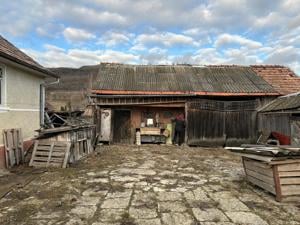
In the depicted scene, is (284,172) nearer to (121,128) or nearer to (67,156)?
(67,156)

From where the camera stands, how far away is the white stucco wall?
331 inches

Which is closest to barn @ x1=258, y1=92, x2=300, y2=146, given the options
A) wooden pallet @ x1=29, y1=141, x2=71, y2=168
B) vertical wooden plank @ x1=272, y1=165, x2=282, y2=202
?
vertical wooden plank @ x1=272, y1=165, x2=282, y2=202

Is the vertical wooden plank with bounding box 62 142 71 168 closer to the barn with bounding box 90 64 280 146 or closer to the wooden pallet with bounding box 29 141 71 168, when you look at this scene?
the wooden pallet with bounding box 29 141 71 168

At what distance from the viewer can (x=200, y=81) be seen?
646 inches

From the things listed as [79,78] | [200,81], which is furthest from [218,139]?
[79,78]

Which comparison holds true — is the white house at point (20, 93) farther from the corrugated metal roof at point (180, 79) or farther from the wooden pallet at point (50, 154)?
the corrugated metal roof at point (180, 79)

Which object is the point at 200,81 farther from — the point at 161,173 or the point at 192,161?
the point at 161,173

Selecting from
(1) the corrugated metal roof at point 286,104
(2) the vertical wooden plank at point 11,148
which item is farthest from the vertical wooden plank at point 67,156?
(1) the corrugated metal roof at point 286,104

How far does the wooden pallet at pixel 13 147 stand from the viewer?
26.4 feet

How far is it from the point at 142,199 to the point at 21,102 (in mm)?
6148

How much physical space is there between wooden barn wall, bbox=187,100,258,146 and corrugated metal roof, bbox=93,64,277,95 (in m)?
0.80

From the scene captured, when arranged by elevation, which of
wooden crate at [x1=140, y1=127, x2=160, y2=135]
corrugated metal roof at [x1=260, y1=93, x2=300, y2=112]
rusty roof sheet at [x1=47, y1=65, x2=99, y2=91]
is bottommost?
wooden crate at [x1=140, y1=127, x2=160, y2=135]

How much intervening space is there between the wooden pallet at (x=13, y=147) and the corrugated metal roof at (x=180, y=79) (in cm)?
662

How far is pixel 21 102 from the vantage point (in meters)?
9.41
